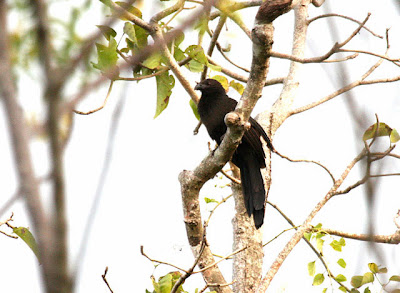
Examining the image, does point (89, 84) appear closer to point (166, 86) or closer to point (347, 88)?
point (347, 88)

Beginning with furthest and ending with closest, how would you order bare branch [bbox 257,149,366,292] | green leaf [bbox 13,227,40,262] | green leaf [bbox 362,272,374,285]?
green leaf [bbox 362,272,374,285]
bare branch [bbox 257,149,366,292]
green leaf [bbox 13,227,40,262]

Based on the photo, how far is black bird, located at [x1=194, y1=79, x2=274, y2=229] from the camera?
3.77m

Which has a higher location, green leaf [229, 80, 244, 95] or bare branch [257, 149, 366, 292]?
green leaf [229, 80, 244, 95]

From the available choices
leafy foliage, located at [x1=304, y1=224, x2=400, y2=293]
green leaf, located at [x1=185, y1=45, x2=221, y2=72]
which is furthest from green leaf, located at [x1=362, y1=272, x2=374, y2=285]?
green leaf, located at [x1=185, y1=45, x2=221, y2=72]

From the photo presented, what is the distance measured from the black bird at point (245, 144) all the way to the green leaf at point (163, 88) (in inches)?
21.5

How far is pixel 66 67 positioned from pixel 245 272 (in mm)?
2955

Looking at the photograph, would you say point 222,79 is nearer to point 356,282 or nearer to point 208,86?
point 208,86

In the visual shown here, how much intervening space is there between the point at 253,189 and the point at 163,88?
3.40ft

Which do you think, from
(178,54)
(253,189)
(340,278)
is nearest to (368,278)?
(340,278)

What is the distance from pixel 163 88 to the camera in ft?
12.3

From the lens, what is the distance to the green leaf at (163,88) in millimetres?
A: 3721

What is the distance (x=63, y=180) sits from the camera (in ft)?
2.20

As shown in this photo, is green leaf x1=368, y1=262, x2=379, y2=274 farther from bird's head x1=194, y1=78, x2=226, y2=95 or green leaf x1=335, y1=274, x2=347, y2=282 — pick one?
bird's head x1=194, y1=78, x2=226, y2=95

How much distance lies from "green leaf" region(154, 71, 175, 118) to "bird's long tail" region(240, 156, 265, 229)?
857 mm
